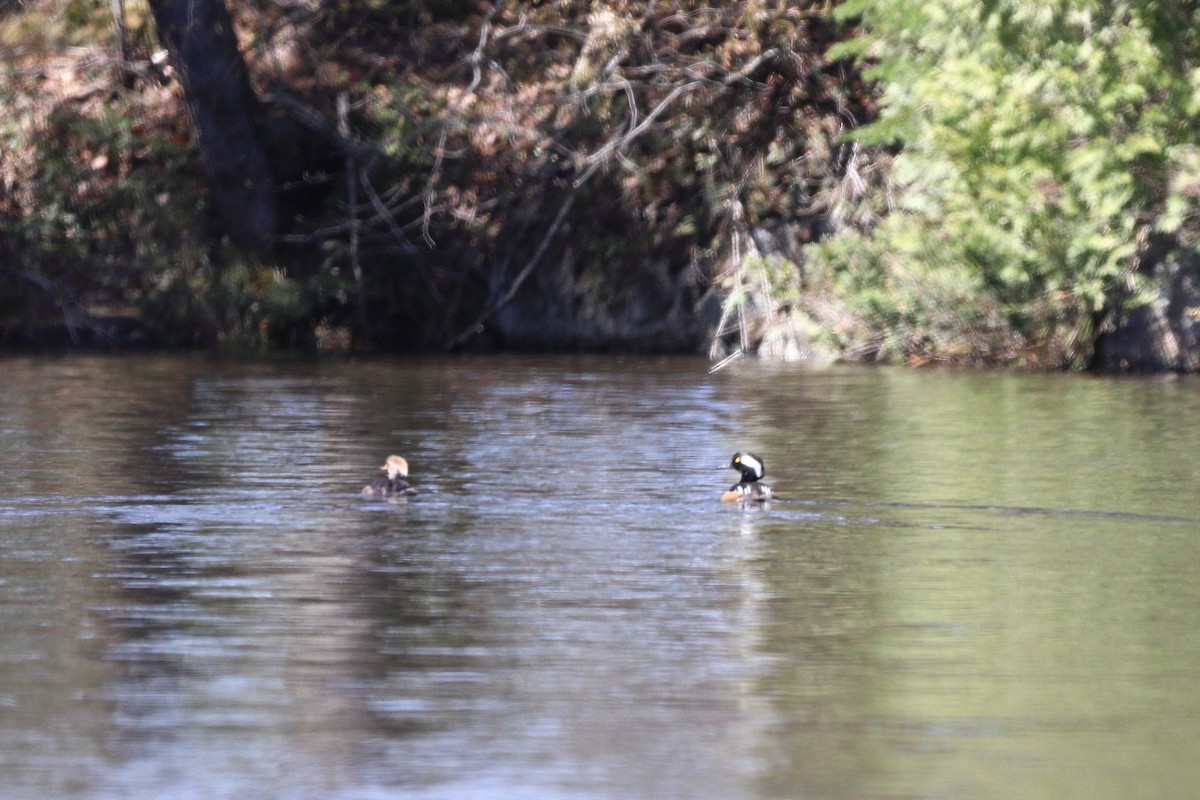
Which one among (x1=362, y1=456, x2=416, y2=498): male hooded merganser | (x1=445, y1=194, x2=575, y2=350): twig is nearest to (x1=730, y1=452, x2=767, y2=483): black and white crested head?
(x1=362, y1=456, x2=416, y2=498): male hooded merganser

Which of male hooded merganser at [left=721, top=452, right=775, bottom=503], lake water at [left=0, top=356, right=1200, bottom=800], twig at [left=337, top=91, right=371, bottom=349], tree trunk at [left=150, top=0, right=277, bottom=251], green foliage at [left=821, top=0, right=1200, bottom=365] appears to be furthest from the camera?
twig at [left=337, top=91, right=371, bottom=349]

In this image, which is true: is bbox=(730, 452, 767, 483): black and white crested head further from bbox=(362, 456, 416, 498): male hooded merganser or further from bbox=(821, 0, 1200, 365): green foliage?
bbox=(821, 0, 1200, 365): green foliage

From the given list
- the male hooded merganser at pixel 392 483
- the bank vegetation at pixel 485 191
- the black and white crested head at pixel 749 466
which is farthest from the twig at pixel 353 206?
the black and white crested head at pixel 749 466

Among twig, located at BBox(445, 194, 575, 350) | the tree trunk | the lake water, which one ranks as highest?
the tree trunk

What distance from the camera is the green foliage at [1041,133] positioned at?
2062cm

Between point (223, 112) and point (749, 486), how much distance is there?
64.2 ft

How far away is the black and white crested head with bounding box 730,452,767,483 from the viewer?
41.8 feet

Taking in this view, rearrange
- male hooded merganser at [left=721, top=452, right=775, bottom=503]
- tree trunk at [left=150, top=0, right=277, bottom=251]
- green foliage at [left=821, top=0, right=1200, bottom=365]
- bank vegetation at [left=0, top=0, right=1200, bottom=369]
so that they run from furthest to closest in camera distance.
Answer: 1. tree trunk at [left=150, top=0, right=277, bottom=251]
2. bank vegetation at [left=0, top=0, right=1200, bottom=369]
3. green foliage at [left=821, top=0, right=1200, bottom=365]
4. male hooded merganser at [left=721, top=452, right=775, bottom=503]

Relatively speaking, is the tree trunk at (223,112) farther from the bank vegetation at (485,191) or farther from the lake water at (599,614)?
the lake water at (599,614)

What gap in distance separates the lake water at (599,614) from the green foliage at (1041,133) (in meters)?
4.07

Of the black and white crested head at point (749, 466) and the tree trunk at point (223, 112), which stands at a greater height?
the tree trunk at point (223, 112)

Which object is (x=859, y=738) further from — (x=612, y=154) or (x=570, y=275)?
(x=570, y=275)

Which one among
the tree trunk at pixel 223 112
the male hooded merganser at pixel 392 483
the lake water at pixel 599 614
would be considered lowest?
the lake water at pixel 599 614

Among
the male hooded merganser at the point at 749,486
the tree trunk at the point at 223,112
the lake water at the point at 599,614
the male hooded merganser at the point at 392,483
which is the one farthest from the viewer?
the tree trunk at the point at 223,112
